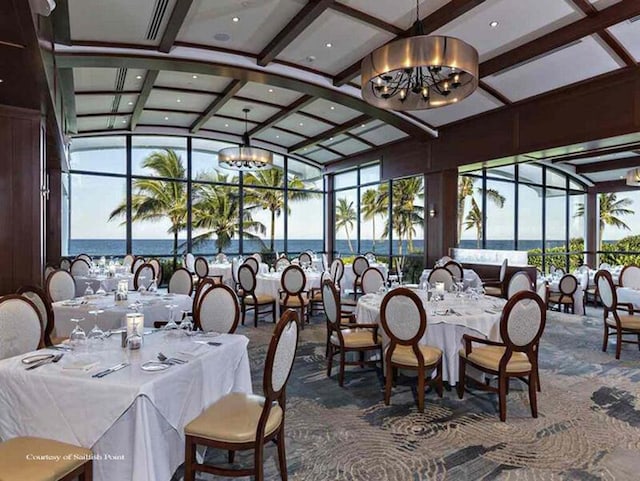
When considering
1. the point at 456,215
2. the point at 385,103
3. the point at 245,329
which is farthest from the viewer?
the point at 456,215

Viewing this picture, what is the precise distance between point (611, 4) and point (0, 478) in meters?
7.17

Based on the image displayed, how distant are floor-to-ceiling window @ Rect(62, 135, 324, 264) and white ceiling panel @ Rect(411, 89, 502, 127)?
5.71 m

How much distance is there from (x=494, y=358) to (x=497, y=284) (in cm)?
550

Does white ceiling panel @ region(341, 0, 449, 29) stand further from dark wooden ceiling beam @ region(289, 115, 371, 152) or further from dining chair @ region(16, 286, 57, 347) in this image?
dining chair @ region(16, 286, 57, 347)

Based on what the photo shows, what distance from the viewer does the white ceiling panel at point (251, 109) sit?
9495mm

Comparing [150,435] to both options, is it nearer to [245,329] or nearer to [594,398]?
[594,398]

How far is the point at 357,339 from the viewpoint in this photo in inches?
173

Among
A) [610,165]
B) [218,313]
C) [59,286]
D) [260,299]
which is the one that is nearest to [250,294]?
[260,299]

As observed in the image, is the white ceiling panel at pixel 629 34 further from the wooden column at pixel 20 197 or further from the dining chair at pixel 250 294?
the wooden column at pixel 20 197

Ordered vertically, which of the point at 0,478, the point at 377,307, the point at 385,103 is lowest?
the point at 0,478

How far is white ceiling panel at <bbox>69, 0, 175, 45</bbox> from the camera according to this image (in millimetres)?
5148

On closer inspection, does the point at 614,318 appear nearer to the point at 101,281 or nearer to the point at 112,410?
the point at 112,410

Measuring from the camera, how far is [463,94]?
469 cm

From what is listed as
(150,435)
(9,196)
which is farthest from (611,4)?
(9,196)
